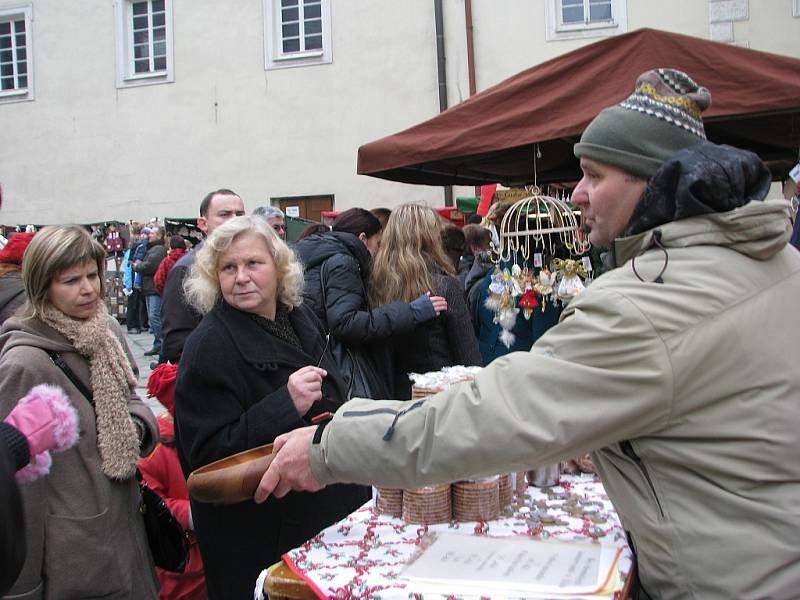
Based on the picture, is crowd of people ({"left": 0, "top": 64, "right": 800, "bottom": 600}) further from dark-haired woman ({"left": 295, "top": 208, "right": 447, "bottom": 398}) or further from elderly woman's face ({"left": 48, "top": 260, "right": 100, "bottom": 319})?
dark-haired woman ({"left": 295, "top": 208, "right": 447, "bottom": 398})

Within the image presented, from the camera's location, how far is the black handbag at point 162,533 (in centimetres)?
267

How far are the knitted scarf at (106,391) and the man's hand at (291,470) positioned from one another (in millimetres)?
1110

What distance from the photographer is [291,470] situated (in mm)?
1556

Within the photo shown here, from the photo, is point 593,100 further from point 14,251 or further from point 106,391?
point 14,251

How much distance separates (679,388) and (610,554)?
20.9 inches

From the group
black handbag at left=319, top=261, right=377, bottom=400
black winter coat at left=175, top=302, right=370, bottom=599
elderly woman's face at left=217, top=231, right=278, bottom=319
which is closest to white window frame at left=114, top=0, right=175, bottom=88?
black handbag at left=319, top=261, right=377, bottom=400

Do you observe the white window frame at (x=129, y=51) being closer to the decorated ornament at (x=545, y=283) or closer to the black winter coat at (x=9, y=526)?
the decorated ornament at (x=545, y=283)

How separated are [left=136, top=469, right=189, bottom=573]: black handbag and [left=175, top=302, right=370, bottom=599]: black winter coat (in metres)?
0.40

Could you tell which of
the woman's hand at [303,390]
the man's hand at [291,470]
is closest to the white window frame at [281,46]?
the woman's hand at [303,390]

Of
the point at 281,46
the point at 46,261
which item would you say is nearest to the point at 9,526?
the point at 46,261

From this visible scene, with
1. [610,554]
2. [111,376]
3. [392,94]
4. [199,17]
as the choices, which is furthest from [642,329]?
[199,17]

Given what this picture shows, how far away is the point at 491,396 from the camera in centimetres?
132

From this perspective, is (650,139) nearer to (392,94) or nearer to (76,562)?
(76,562)

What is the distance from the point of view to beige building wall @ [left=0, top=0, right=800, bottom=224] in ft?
39.3
